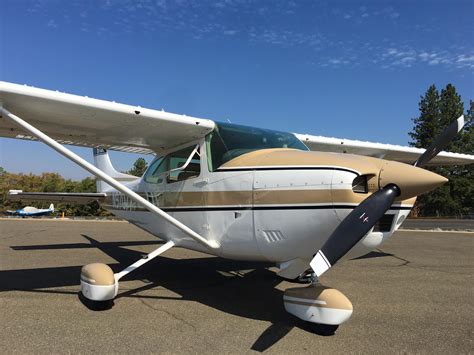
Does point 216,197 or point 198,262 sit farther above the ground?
point 216,197

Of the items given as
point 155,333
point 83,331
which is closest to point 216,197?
point 155,333

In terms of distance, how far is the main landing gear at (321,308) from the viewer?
3.96m

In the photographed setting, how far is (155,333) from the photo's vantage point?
13.2 ft

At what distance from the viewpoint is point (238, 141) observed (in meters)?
5.36

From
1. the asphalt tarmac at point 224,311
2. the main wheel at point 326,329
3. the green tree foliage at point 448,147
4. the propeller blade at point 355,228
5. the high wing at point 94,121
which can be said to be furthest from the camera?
the green tree foliage at point 448,147

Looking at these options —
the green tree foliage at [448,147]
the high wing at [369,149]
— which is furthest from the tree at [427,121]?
the high wing at [369,149]

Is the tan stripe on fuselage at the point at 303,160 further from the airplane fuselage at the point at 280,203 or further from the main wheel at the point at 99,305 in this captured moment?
the main wheel at the point at 99,305

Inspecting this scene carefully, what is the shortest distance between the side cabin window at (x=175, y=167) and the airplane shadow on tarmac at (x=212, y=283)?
1784 mm

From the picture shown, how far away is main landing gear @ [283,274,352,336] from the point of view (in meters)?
3.96

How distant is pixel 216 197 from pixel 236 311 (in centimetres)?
149

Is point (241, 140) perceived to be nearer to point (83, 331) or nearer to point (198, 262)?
point (83, 331)

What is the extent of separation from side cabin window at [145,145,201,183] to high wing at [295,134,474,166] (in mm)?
2633

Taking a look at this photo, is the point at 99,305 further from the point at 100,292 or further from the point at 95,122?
the point at 95,122

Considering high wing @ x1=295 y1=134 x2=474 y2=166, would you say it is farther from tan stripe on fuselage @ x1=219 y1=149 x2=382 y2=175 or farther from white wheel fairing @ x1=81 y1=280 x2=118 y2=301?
white wheel fairing @ x1=81 y1=280 x2=118 y2=301
